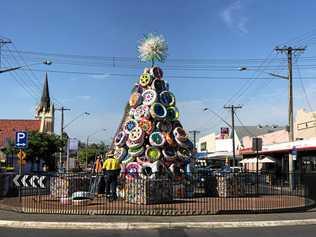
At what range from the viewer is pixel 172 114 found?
26.0m

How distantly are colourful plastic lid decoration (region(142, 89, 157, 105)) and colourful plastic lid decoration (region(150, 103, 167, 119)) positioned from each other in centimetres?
25

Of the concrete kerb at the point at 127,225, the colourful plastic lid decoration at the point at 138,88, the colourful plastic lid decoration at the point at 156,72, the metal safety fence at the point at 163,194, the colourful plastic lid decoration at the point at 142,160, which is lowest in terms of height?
the concrete kerb at the point at 127,225

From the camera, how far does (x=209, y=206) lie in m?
19.2

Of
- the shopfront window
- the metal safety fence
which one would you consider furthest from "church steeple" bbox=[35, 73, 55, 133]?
the metal safety fence

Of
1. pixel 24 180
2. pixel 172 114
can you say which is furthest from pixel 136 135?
pixel 24 180

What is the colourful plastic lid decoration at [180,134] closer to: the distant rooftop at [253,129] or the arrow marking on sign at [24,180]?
the arrow marking on sign at [24,180]

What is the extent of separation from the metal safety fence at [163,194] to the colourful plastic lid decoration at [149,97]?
12.2ft

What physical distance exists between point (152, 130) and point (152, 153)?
3.59 feet

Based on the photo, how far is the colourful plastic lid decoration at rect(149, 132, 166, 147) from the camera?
2492 centimetres

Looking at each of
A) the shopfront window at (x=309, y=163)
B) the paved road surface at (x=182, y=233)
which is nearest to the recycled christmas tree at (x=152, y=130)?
the paved road surface at (x=182, y=233)

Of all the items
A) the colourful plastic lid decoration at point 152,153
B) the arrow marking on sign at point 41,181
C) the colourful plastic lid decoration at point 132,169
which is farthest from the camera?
the colourful plastic lid decoration at point 152,153

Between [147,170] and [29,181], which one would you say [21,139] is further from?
[147,170]

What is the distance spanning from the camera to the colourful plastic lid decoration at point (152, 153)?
24812 millimetres

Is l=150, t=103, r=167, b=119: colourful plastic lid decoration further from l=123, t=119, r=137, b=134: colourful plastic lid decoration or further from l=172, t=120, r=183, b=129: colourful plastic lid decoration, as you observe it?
l=123, t=119, r=137, b=134: colourful plastic lid decoration
